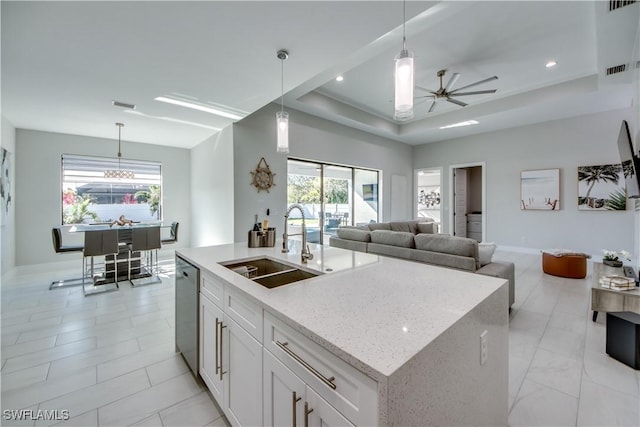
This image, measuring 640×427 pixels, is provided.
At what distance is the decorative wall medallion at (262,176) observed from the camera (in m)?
4.76

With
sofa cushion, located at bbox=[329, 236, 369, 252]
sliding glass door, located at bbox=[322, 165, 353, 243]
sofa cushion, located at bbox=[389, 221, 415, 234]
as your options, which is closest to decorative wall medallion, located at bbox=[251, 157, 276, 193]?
sliding glass door, located at bbox=[322, 165, 353, 243]

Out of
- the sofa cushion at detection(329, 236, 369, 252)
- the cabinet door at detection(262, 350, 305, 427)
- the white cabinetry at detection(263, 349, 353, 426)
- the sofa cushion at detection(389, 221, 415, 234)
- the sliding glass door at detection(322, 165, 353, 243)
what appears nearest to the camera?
the white cabinetry at detection(263, 349, 353, 426)

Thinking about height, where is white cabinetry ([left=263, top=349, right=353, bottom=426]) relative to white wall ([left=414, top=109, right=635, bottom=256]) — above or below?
below

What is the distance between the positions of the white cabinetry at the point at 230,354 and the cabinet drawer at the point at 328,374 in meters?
0.20

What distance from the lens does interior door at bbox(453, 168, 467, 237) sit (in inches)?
294

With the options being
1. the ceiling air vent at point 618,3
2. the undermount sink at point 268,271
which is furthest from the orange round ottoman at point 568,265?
the undermount sink at point 268,271

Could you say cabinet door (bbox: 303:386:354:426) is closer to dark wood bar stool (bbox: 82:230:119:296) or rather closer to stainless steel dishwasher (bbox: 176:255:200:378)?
stainless steel dishwasher (bbox: 176:255:200:378)

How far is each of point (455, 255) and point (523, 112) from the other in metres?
4.35

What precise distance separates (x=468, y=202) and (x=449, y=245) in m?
6.58

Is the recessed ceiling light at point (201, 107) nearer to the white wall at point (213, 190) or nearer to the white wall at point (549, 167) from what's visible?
the white wall at point (213, 190)

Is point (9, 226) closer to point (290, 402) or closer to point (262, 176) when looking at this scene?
point (262, 176)

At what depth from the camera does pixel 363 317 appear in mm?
962

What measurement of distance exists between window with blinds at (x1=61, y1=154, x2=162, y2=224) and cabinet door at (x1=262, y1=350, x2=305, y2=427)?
5614 mm

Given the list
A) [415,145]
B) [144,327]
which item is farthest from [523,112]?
[144,327]
